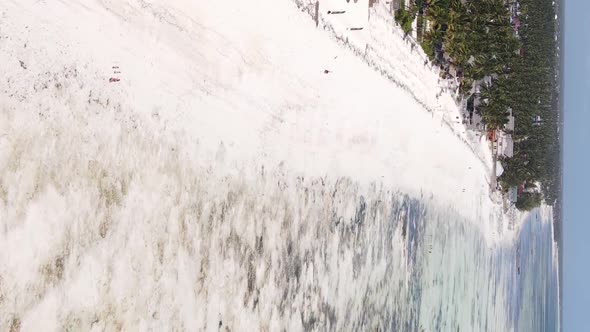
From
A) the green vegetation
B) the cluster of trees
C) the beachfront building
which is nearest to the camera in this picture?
the green vegetation

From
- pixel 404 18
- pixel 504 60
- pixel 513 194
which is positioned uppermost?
pixel 504 60

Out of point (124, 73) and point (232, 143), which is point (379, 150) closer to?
point (232, 143)

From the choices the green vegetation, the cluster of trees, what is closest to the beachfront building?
the cluster of trees

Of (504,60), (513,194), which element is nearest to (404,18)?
(504,60)

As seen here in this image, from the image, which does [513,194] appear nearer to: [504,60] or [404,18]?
[504,60]

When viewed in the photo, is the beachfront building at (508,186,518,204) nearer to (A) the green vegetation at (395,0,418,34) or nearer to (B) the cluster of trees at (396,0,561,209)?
(B) the cluster of trees at (396,0,561,209)

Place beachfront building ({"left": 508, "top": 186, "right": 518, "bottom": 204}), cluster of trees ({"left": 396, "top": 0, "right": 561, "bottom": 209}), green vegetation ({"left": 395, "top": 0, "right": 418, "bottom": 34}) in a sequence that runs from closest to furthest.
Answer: green vegetation ({"left": 395, "top": 0, "right": 418, "bottom": 34}), cluster of trees ({"left": 396, "top": 0, "right": 561, "bottom": 209}), beachfront building ({"left": 508, "top": 186, "right": 518, "bottom": 204})

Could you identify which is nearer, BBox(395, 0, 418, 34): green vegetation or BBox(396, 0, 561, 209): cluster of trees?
BBox(395, 0, 418, 34): green vegetation

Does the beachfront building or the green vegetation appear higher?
the green vegetation

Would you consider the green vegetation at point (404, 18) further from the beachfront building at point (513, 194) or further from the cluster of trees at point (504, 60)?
the beachfront building at point (513, 194)
